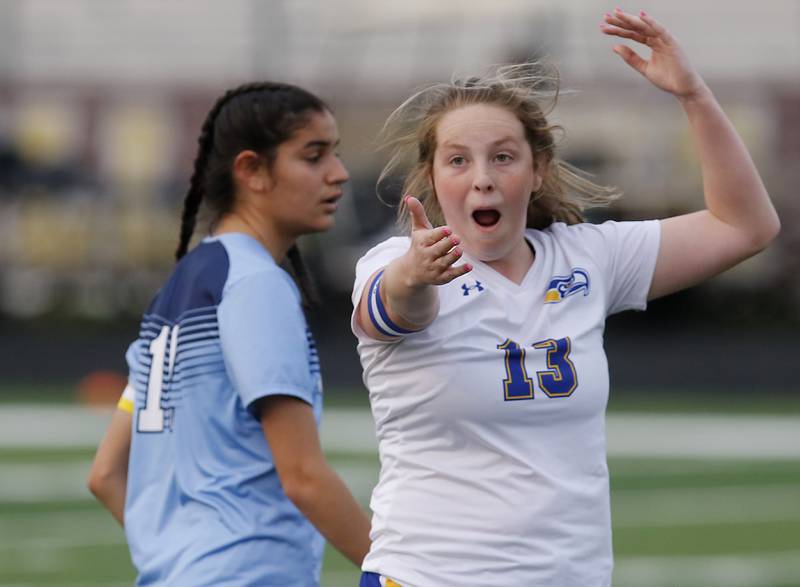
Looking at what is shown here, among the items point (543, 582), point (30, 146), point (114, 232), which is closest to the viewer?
point (543, 582)

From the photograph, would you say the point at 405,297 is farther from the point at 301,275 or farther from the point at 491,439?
the point at 301,275

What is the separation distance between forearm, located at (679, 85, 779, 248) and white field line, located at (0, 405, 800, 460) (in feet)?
32.2

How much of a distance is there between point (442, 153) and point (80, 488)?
361 inches

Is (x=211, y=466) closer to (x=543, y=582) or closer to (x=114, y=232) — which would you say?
(x=543, y=582)

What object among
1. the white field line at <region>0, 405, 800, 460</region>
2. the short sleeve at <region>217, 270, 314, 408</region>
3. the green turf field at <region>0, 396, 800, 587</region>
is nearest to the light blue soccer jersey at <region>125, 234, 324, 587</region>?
the short sleeve at <region>217, 270, 314, 408</region>

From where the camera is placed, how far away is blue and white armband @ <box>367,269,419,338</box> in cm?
308

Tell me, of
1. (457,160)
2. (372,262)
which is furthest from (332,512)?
(457,160)

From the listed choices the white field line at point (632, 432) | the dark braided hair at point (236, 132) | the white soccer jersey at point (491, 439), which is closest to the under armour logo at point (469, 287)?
the white soccer jersey at point (491, 439)

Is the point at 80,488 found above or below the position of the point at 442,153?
below

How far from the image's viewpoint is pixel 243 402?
3639 millimetres

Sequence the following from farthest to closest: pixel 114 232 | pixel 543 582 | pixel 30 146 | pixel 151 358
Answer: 1. pixel 30 146
2. pixel 114 232
3. pixel 151 358
4. pixel 543 582

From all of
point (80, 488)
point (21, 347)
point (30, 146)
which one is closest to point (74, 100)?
point (30, 146)

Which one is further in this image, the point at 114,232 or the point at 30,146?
the point at 30,146

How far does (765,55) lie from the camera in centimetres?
2477
